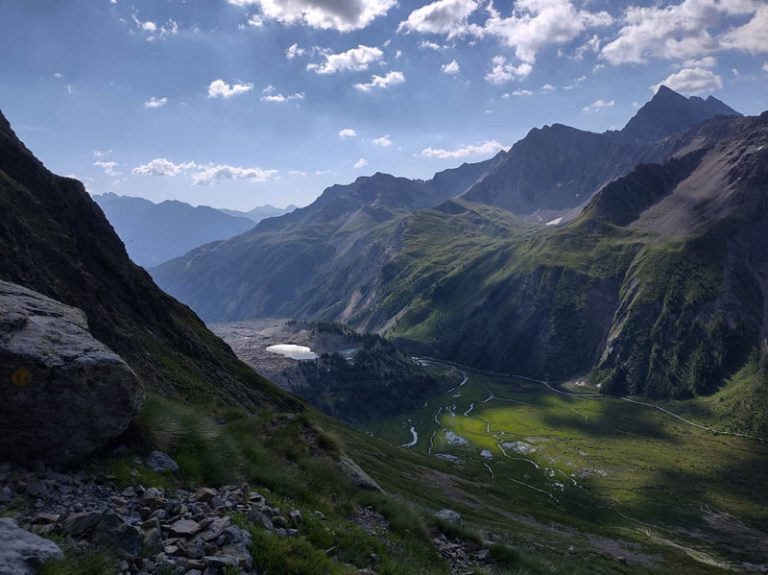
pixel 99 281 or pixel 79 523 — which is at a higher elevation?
pixel 99 281

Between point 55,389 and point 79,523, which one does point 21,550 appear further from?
point 55,389

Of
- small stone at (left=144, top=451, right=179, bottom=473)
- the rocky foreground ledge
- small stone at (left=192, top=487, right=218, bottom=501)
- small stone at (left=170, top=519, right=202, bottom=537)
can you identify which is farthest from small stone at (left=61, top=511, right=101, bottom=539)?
small stone at (left=144, top=451, right=179, bottom=473)

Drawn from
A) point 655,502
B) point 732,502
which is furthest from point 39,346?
point 732,502

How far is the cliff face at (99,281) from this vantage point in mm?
48719

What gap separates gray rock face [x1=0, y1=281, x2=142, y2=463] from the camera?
11250 mm

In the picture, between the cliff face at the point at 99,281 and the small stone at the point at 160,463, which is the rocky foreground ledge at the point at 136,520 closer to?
the small stone at the point at 160,463

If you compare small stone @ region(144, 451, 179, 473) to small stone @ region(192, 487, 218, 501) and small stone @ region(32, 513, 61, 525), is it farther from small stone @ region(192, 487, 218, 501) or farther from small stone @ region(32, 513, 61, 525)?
small stone @ region(32, 513, 61, 525)

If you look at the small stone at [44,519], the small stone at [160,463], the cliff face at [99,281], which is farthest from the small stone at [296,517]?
the cliff face at [99,281]

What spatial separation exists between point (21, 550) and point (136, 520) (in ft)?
8.76

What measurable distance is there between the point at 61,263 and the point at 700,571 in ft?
319

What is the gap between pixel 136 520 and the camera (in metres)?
10.6

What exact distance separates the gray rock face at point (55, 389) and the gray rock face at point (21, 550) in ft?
10.7

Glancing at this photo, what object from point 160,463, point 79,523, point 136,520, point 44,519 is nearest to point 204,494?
point 160,463

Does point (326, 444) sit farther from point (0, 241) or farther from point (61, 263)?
point (61, 263)
